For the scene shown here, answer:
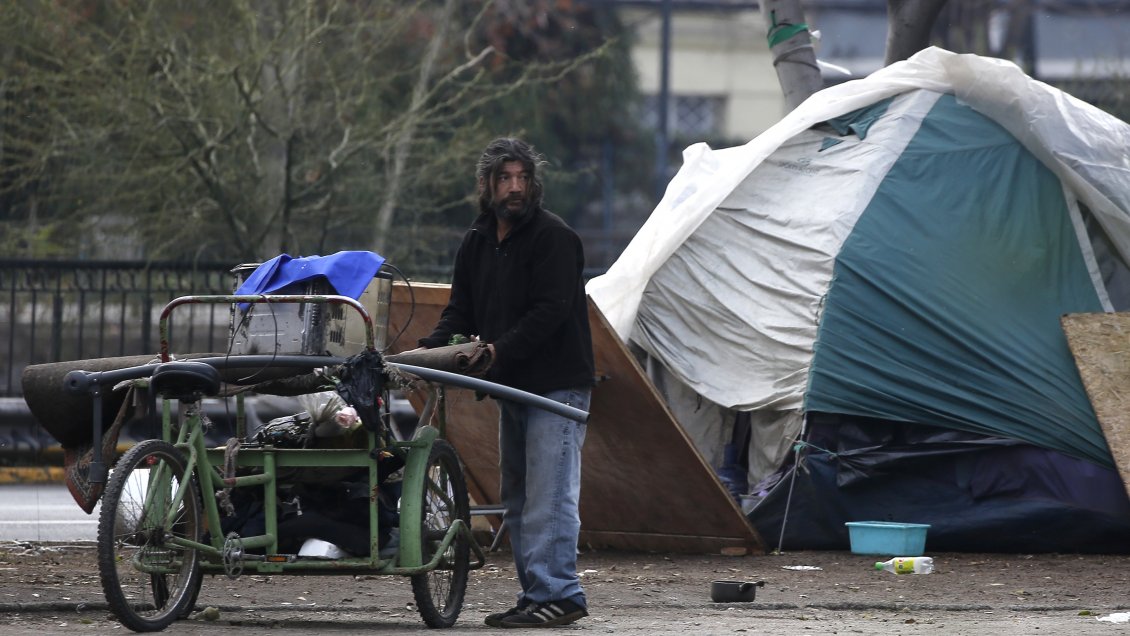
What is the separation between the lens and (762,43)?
39.9 m

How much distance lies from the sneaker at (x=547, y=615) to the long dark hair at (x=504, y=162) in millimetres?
1402

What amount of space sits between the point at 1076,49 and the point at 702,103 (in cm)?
851

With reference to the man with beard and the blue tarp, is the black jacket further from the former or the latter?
the blue tarp

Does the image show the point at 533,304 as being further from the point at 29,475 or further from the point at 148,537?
the point at 29,475

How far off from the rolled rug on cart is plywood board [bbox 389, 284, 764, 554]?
1.77 m

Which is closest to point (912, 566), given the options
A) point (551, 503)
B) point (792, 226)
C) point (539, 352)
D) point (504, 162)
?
point (792, 226)

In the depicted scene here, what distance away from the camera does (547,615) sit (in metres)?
5.86

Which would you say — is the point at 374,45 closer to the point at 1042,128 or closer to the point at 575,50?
the point at 1042,128

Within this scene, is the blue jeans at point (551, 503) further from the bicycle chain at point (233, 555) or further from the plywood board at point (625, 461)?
the plywood board at point (625, 461)

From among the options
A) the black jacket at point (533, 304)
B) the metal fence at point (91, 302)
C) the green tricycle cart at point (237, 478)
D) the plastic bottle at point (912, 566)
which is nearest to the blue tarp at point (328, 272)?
the green tricycle cart at point (237, 478)

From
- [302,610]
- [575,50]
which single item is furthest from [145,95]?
[575,50]

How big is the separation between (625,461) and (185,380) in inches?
121

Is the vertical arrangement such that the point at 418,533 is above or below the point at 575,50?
below

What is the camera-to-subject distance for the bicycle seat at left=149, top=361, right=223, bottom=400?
5.35m
